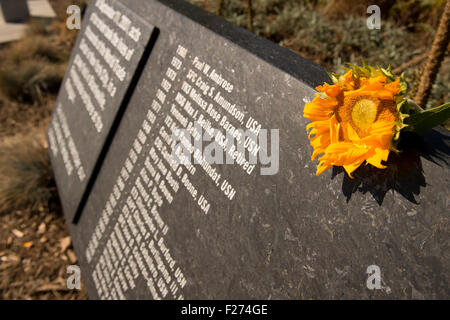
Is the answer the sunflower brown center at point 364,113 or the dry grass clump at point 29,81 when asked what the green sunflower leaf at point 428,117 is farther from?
the dry grass clump at point 29,81

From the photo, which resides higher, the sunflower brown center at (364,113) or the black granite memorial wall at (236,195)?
the sunflower brown center at (364,113)

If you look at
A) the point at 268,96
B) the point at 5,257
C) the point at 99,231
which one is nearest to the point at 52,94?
the point at 5,257

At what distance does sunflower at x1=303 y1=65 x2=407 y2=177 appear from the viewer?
3.31ft

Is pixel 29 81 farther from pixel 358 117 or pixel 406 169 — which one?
pixel 406 169

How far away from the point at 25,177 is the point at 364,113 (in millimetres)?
2891

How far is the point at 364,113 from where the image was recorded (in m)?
1.06

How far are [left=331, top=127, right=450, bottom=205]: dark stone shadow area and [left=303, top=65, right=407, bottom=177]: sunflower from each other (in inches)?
1.6

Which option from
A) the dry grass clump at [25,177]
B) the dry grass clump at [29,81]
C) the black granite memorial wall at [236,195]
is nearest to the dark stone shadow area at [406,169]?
the black granite memorial wall at [236,195]

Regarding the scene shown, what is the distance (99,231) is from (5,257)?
1.03 meters

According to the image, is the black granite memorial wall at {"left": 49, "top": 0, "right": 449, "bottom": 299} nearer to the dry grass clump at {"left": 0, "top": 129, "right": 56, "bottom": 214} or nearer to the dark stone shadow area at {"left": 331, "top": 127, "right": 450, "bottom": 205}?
the dark stone shadow area at {"left": 331, "top": 127, "right": 450, "bottom": 205}

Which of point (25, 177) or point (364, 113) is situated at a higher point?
point (364, 113)

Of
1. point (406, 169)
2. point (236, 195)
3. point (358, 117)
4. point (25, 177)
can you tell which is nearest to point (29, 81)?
point (25, 177)

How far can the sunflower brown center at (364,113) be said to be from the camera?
105 centimetres

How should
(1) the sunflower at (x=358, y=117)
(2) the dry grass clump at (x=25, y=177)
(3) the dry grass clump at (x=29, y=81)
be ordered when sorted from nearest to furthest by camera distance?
(1) the sunflower at (x=358, y=117) < (2) the dry grass clump at (x=25, y=177) < (3) the dry grass clump at (x=29, y=81)
